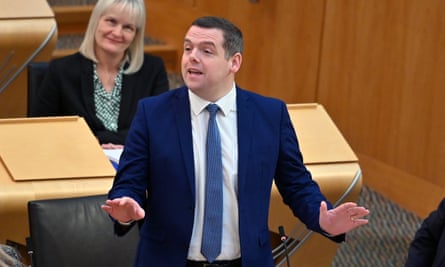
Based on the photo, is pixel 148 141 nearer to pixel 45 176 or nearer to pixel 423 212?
pixel 45 176

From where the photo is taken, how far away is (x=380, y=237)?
5.47 m

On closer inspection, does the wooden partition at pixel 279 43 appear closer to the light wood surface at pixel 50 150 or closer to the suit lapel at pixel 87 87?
the suit lapel at pixel 87 87

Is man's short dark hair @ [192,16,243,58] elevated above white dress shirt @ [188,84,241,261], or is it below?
above

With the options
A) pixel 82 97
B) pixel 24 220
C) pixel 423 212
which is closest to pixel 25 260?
pixel 24 220

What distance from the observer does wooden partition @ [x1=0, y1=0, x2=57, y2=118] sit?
606 cm

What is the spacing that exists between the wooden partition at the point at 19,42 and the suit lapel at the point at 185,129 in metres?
3.38

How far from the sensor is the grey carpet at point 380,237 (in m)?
5.20

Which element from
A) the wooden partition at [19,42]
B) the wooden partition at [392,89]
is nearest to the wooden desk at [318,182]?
the wooden partition at [392,89]

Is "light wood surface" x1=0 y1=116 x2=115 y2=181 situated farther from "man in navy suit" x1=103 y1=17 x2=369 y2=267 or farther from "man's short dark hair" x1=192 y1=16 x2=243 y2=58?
"man's short dark hair" x1=192 y1=16 x2=243 y2=58

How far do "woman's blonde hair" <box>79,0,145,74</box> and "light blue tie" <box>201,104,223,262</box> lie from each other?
2197 millimetres

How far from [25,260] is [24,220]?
24 centimetres

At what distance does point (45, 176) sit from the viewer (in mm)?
3781

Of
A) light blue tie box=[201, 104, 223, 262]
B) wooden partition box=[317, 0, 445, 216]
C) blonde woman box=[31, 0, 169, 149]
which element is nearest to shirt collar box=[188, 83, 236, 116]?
light blue tie box=[201, 104, 223, 262]

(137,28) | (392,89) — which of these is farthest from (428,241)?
(392,89)
